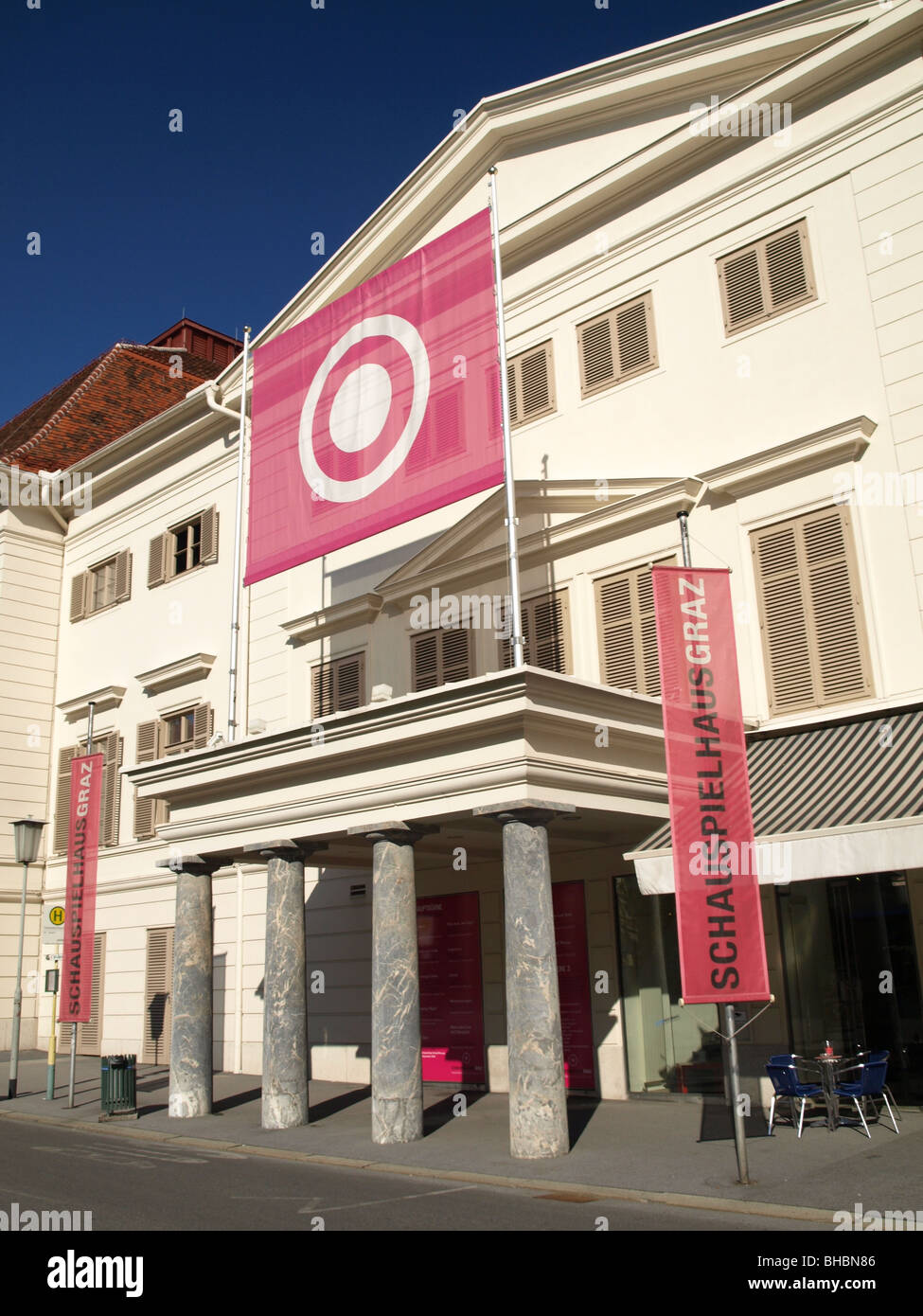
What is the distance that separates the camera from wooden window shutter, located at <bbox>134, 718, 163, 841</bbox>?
74.8 ft

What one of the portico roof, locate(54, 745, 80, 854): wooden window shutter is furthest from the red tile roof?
the portico roof

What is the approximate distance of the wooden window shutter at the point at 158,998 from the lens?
850 inches

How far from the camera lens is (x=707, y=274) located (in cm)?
1592

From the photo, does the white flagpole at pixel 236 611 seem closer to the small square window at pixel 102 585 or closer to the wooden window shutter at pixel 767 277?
the small square window at pixel 102 585

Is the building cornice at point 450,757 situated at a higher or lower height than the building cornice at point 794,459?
lower

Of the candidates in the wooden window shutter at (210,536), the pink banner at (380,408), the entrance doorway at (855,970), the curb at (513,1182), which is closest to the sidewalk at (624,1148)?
the curb at (513,1182)

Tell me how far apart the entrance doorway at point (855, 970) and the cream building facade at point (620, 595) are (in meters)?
0.04

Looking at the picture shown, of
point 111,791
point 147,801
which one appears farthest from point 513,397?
point 111,791

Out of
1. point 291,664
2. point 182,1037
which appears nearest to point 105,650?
point 291,664

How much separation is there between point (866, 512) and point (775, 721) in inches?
111

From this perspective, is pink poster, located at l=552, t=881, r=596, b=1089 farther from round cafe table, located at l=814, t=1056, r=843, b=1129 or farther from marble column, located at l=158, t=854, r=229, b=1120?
marble column, located at l=158, t=854, r=229, b=1120

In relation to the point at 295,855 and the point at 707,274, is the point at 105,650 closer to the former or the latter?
the point at 295,855

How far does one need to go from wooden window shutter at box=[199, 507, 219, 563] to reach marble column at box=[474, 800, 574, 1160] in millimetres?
13179

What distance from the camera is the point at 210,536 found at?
2295 centimetres
